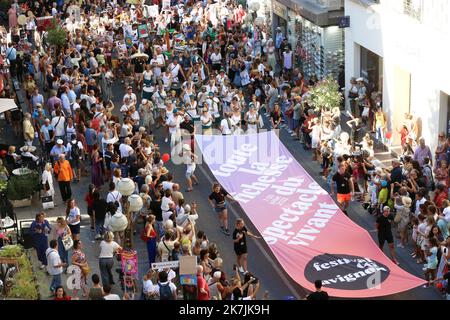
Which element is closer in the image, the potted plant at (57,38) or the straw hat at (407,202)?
the straw hat at (407,202)

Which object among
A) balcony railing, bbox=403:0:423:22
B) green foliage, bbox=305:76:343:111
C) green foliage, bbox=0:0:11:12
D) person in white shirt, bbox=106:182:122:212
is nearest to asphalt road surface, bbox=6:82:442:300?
person in white shirt, bbox=106:182:122:212

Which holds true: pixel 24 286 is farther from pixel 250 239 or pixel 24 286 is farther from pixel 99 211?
pixel 250 239

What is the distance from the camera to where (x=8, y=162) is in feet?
88.2

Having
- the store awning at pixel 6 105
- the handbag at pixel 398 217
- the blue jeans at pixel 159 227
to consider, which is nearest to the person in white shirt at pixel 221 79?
the store awning at pixel 6 105

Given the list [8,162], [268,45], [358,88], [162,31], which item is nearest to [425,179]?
[358,88]

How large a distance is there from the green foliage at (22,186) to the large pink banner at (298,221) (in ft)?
15.3

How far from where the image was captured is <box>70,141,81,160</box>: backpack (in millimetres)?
27125

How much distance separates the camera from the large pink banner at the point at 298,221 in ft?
64.8

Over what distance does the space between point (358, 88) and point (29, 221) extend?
11.4 m

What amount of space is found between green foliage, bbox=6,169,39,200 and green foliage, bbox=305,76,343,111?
27.4 feet

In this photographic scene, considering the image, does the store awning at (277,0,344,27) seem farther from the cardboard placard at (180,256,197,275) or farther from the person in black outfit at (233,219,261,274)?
the cardboard placard at (180,256,197,275)

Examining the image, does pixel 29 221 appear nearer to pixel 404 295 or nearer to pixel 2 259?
pixel 2 259

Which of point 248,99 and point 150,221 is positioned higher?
point 150,221

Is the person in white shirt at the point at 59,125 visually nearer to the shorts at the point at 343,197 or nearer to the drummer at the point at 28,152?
the drummer at the point at 28,152
